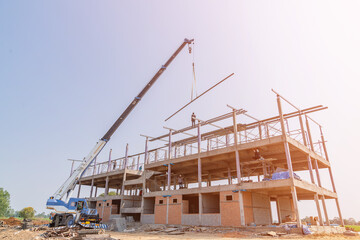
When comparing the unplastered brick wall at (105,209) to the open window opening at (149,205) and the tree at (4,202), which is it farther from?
the tree at (4,202)

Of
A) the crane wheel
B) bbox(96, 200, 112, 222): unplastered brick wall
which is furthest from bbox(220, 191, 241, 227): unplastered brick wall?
bbox(96, 200, 112, 222): unplastered brick wall

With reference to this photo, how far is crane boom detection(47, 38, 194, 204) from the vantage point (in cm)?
2325

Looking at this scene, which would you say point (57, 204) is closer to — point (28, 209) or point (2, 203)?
point (28, 209)

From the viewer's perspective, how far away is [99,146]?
24750 mm

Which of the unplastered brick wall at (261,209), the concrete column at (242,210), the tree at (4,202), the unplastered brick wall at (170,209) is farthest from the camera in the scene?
the tree at (4,202)

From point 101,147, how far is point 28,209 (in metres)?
83.9

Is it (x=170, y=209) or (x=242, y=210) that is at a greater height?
(x=170, y=209)

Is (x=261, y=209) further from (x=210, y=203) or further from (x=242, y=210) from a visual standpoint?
(x=210, y=203)

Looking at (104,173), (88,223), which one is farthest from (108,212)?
(88,223)

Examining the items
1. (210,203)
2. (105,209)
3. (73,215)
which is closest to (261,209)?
(210,203)

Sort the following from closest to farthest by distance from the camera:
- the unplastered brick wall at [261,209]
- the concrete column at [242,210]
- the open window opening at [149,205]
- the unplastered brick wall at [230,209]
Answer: the concrete column at [242,210] < the unplastered brick wall at [230,209] < the unplastered brick wall at [261,209] < the open window opening at [149,205]

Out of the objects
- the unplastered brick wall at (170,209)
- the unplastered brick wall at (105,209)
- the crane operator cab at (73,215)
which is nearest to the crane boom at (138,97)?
the crane operator cab at (73,215)

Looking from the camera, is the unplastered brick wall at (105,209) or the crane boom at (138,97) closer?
the crane boom at (138,97)

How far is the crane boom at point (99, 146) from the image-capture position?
76.3ft
